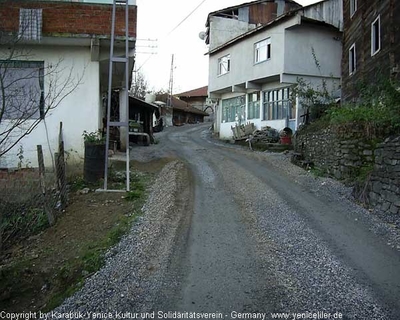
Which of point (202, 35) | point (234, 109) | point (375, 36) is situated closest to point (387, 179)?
point (375, 36)

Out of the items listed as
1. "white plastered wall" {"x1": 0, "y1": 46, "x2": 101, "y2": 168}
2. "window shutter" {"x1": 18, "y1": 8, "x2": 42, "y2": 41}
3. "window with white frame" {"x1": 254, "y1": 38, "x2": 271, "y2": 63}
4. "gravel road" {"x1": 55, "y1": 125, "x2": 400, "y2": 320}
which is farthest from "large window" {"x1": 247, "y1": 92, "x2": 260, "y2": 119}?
"window shutter" {"x1": 18, "y1": 8, "x2": 42, "y2": 41}

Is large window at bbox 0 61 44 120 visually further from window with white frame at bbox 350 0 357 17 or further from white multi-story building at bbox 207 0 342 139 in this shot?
window with white frame at bbox 350 0 357 17

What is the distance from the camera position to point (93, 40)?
10.4 m

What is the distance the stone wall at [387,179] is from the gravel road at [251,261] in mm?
427

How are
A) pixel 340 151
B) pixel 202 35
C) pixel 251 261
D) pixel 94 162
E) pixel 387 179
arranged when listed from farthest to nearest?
pixel 202 35 < pixel 340 151 < pixel 94 162 < pixel 387 179 < pixel 251 261

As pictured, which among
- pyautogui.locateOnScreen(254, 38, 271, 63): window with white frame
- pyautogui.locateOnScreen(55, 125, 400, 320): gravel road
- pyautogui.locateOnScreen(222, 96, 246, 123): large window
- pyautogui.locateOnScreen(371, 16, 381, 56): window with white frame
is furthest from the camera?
pyautogui.locateOnScreen(222, 96, 246, 123): large window

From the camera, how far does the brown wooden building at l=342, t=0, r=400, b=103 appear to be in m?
13.1

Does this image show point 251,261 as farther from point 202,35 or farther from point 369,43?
point 202,35

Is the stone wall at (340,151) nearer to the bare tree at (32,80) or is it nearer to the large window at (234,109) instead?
the bare tree at (32,80)

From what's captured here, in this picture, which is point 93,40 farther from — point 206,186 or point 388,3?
point 388,3

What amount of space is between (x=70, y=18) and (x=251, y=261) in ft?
27.2

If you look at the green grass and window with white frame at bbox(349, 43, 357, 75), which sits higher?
window with white frame at bbox(349, 43, 357, 75)

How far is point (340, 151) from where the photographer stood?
1068 cm

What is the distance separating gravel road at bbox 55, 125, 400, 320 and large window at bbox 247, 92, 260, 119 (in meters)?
18.1
